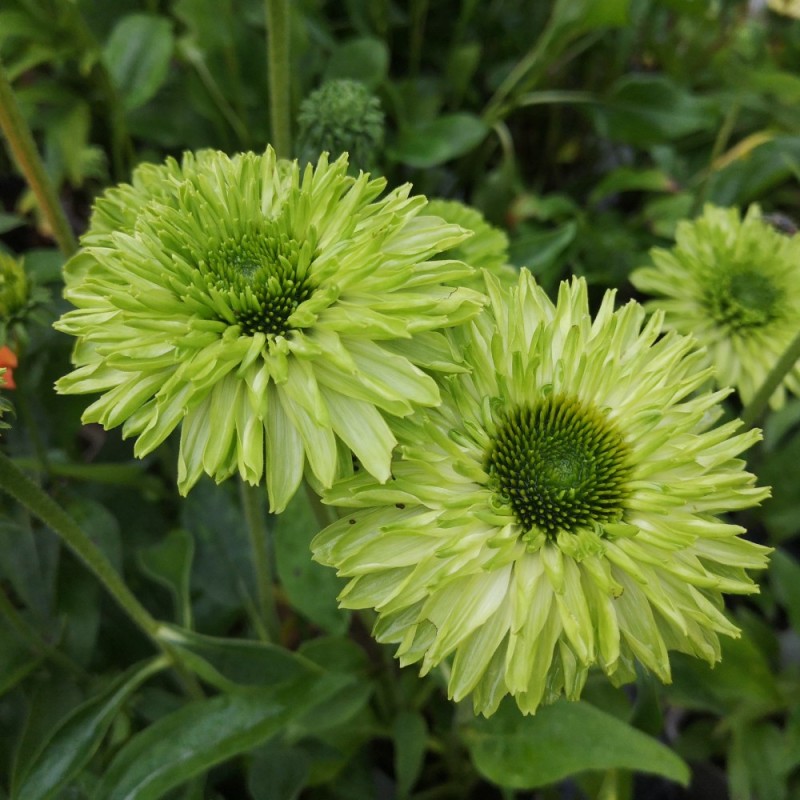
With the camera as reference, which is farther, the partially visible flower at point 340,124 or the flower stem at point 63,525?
the partially visible flower at point 340,124

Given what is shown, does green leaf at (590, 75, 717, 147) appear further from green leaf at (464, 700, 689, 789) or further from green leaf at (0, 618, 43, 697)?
green leaf at (0, 618, 43, 697)

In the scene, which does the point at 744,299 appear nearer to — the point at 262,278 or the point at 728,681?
the point at 728,681

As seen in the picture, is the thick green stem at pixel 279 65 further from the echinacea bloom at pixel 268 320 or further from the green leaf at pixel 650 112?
the green leaf at pixel 650 112

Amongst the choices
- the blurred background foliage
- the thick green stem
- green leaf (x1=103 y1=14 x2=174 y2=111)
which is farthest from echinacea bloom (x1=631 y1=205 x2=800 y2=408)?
green leaf (x1=103 y1=14 x2=174 y2=111)

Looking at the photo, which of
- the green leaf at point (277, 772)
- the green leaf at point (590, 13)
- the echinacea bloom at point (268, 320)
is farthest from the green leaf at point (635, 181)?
the green leaf at point (277, 772)

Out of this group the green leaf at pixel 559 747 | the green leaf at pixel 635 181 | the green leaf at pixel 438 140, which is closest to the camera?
the green leaf at pixel 559 747

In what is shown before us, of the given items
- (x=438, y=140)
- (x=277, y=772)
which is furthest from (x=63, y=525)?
(x=438, y=140)
